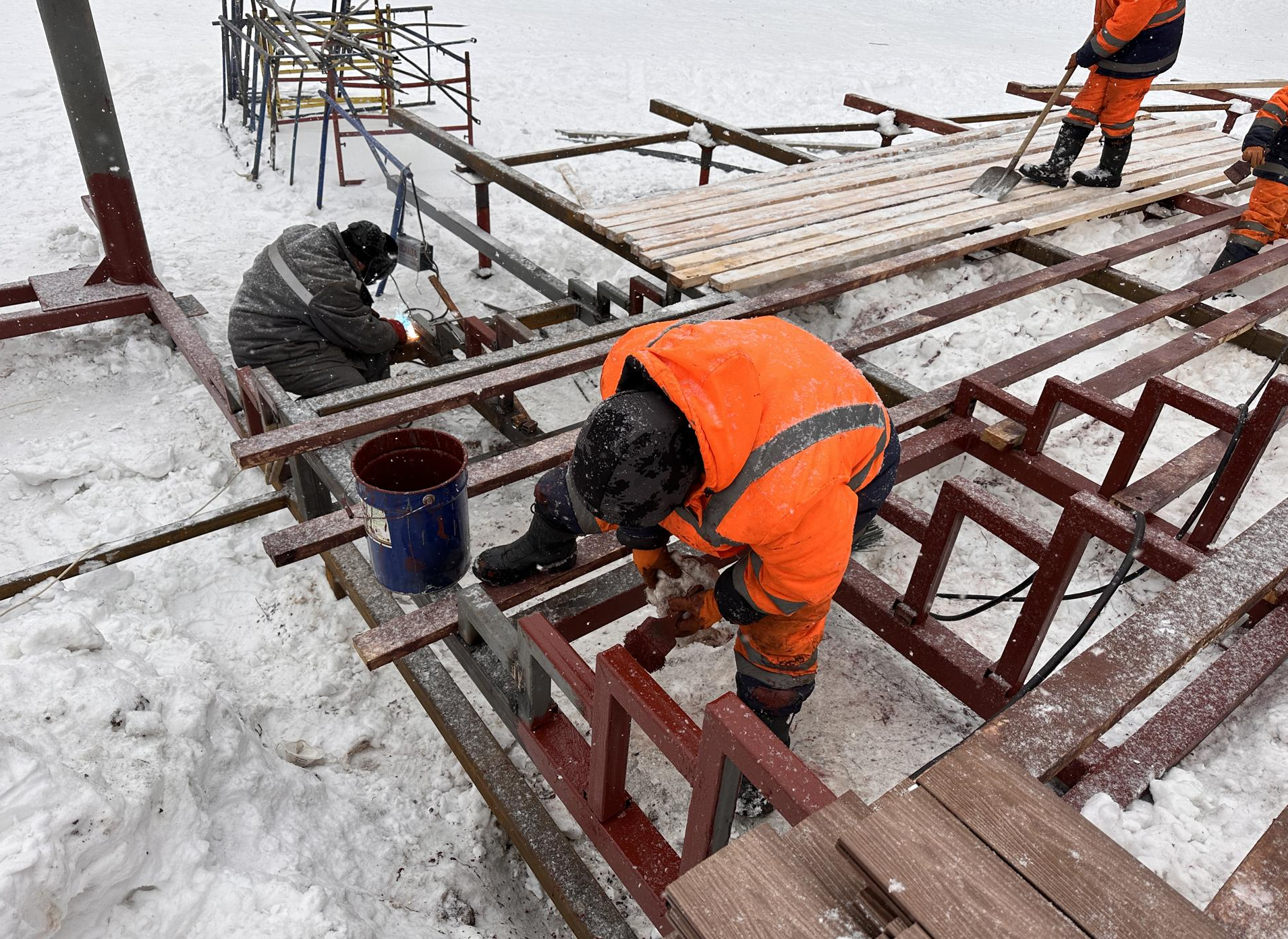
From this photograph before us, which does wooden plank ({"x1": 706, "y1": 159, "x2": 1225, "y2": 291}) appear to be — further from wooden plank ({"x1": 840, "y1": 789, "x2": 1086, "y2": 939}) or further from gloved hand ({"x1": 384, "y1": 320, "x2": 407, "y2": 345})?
wooden plank ({"x1": 840, "y1": 789, "x2": 1086, "y2": 939})

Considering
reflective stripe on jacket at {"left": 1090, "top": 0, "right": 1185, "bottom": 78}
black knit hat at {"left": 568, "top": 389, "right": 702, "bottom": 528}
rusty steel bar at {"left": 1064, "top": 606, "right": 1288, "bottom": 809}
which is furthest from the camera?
reflective stripe on jacket at {"left": 1090, "top": 0, "right": 1185, "bottom": 78}

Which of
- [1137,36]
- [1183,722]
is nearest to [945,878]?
[1183,722]

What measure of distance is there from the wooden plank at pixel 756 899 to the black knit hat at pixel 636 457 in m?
0.85

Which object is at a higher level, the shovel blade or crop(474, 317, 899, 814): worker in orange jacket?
crop(474, 317, 899, 814): worker in orange jacket

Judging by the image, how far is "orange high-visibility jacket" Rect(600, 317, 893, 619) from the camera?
1953 mm

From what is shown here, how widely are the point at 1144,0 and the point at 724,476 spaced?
5.10 meters

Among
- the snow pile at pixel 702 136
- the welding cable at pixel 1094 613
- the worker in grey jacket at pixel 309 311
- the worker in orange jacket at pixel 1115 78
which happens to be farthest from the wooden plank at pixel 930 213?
the welding cable at pixel 1094 613

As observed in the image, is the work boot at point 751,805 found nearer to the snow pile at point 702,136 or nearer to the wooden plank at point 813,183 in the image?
the wooden plank at point 813,183

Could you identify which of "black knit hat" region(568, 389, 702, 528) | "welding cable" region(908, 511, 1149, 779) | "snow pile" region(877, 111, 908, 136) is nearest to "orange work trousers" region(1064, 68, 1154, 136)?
"snow pile" region(877, 111, 908, 136)

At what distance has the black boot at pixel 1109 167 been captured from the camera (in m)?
5.98

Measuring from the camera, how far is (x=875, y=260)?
5215 millimetres

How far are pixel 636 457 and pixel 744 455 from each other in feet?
0.88

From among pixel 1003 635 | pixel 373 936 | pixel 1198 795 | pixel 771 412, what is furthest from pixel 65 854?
pixel 1003 635

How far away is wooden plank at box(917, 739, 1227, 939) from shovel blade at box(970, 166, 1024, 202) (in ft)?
17.4
